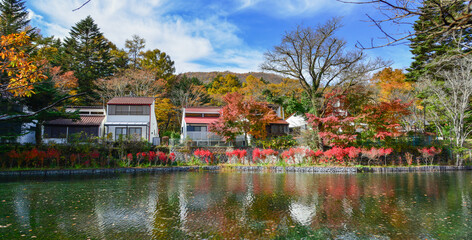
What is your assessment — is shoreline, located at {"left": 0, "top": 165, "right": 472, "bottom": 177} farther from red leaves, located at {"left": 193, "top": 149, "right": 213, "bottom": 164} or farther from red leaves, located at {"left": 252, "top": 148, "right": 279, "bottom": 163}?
red leaves, located at {"left": 252, "top": 148, "right": 279, "bottom": 163}

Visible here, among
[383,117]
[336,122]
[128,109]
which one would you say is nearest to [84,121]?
[128,109]

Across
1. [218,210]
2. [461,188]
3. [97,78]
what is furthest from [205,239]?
[97,78]

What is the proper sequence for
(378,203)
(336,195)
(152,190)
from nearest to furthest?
(378,203), (336,195), (152,190)

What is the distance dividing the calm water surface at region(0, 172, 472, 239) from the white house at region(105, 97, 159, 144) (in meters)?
13.5

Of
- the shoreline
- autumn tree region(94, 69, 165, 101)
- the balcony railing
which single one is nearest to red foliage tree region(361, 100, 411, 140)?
the shoreline

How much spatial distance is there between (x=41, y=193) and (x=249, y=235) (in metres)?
7.83

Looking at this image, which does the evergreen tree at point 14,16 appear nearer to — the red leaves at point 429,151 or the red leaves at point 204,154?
the red leaves at point 204,154

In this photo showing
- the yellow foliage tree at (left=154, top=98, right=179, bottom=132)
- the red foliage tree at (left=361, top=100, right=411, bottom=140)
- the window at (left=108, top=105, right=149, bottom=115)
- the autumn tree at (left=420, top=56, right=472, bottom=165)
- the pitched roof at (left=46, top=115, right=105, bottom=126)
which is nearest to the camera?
the autumn tree at (left=420, top=56, right=472, bottom=165)

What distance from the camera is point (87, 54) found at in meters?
31.1

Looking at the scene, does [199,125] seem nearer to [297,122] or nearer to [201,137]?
[201,137]

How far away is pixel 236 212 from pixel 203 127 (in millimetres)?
18325

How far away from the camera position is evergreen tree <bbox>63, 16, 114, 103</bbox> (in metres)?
29.5

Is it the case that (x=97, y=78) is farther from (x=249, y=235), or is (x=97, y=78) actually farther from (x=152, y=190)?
(x=249, y=235)

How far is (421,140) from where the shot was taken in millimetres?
19938
